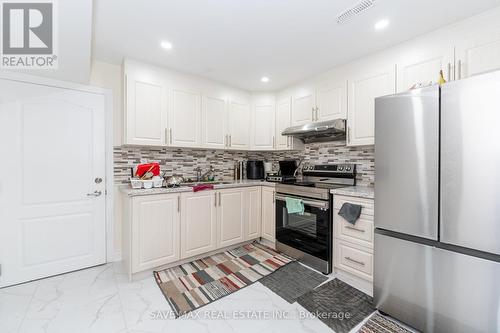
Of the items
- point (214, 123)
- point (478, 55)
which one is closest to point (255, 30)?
point (214, 123)

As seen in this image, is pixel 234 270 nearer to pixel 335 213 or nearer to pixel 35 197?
pixel 335 213

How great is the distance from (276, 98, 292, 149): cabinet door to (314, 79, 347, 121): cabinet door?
507mm

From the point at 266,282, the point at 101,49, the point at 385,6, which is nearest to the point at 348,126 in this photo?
the point at 385,6

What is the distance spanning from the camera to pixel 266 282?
2.17 meters

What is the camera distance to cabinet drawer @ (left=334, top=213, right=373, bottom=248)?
1972 millimetres

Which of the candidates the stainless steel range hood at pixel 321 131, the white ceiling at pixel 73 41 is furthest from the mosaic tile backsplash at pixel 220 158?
the white ceiling at pixel 73 41

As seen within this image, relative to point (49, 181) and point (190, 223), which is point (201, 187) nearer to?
point (190, 223)

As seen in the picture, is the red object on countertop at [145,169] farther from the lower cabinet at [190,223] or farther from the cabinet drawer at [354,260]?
the cabinet drawer at [354,260]

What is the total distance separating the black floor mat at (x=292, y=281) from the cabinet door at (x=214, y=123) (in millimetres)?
1792

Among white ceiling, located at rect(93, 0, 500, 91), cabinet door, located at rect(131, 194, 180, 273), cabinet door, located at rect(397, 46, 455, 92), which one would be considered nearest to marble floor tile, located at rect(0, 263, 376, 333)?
cabinet door, located at rect(131, 194, 180, 273)

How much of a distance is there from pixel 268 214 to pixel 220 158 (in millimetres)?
1166

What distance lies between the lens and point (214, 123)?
3.04m

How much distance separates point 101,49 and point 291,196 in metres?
2.61

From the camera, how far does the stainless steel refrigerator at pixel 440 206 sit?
1.23 meters
